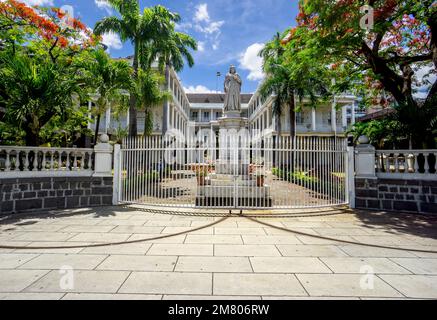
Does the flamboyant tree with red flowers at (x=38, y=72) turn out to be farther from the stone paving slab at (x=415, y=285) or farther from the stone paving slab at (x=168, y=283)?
the stone paving slab at (x=415, y=285)

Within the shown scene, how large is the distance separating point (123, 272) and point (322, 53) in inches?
358

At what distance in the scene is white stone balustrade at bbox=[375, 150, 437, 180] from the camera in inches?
259

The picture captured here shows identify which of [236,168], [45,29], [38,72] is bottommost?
[236,168]

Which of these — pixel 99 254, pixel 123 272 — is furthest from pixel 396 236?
pixel 99 254

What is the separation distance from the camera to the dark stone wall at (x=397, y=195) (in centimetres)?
661

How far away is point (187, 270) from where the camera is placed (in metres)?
3.19

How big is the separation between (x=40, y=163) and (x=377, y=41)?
497 inches

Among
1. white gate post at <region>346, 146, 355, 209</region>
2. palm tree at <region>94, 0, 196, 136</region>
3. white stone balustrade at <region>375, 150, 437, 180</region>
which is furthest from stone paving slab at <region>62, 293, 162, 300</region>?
palm tree at <region>94, 0, 196, 136</region>

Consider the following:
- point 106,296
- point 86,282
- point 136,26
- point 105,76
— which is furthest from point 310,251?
point 136,26

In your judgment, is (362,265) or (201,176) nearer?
(362,265)

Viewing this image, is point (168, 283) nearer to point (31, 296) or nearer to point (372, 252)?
point (31, 296)

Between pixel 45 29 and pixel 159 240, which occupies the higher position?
pixel 45 29

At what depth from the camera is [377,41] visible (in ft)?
28.1
